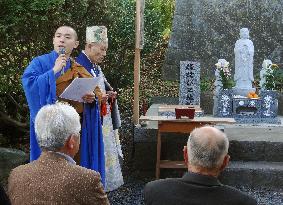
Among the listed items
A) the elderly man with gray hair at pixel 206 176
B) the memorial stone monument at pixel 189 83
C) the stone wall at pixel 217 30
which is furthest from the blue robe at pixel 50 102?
the stone wall at pixel 217 30

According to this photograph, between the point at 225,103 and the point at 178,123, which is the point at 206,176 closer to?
the point at 178,123

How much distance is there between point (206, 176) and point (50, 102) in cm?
240

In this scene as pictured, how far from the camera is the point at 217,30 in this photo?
1368 centimetres

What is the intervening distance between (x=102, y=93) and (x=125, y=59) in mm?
5822

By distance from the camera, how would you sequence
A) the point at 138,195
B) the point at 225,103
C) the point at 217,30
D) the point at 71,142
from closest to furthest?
the point at 71,142
the point at 138,195
the point at 225,103
the point at 217,30

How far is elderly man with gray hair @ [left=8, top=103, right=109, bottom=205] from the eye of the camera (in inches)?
116

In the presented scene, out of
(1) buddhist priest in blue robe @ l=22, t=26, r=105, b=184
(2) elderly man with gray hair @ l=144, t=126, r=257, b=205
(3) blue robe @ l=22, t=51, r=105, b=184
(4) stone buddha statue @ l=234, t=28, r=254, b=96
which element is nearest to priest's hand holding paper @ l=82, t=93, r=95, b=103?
(1) buddhist priest in blue robe @ l=22, t=26, r=105, b=184

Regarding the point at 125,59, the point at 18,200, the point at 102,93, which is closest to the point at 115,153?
the point at 102,93

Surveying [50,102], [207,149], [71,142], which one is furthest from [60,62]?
[207,149]

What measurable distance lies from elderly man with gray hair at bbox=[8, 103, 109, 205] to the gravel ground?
3365 millimetres

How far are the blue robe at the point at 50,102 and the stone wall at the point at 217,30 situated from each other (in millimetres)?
8037

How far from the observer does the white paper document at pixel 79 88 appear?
16.0 ft

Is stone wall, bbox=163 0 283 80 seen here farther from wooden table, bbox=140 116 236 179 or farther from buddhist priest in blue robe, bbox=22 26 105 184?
buddhist priest in blue robe, bbox=22 26 105 184

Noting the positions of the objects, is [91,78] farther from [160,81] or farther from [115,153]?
[160,81]
